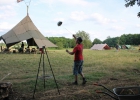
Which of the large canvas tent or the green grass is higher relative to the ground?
the large canvas tent

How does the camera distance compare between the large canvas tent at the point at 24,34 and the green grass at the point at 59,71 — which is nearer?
the green grass at the point at 59,71

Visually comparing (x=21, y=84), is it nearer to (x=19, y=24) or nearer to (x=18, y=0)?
(x=18, y=0)

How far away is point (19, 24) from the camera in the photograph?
1739cm

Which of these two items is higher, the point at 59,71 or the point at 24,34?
the point at 24,34

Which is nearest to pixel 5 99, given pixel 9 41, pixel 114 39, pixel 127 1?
pixel 127 1

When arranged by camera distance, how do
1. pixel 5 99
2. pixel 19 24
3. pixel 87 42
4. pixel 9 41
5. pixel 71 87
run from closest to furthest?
1. pixel 5 99
2. pixel 71 87
3. pixel 9 41
4. pixel 19 24
5. pixel 87 42

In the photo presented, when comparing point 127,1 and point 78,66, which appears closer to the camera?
point 78,66

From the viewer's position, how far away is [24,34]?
16.8 metres

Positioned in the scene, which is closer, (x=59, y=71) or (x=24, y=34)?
(x=59, y=71)

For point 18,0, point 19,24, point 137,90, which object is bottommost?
point 137,90

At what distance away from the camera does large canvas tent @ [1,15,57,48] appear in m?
16.1

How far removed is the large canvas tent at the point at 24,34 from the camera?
16.1 metres

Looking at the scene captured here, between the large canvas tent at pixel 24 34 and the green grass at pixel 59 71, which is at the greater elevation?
the large canvas tent at pixel 24 34

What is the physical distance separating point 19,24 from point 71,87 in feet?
41.2
